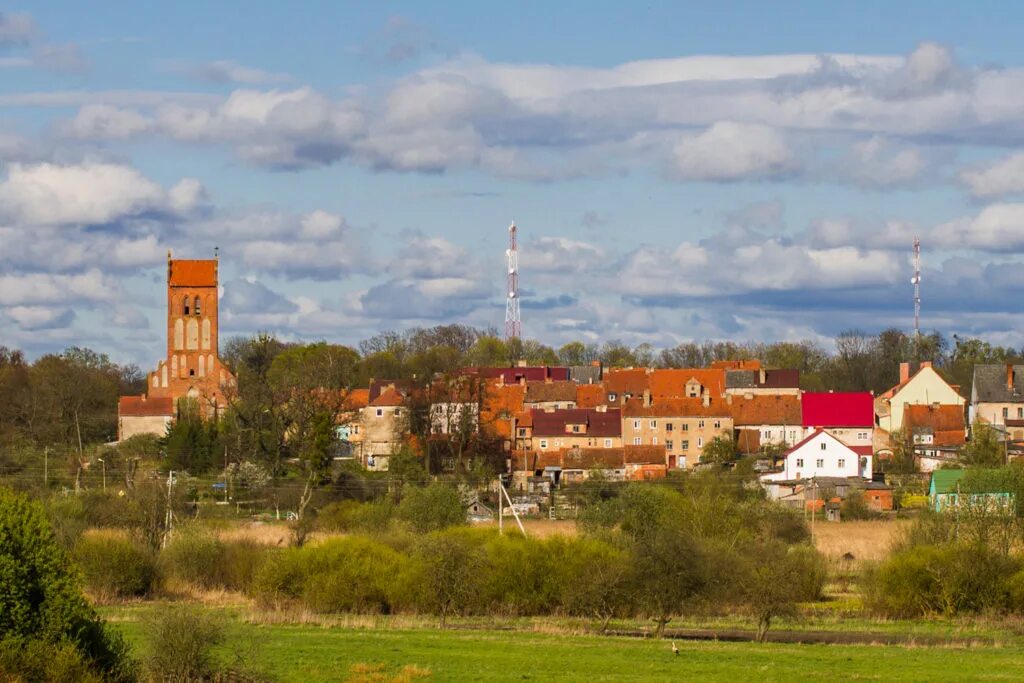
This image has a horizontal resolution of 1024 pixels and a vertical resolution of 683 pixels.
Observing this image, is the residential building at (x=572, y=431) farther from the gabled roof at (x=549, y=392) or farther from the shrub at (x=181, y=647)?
the shrub at (x=181, y=647)

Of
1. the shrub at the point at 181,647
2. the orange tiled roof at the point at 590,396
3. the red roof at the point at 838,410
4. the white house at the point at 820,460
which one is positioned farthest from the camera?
the orange tiled roof at the point at 590,396

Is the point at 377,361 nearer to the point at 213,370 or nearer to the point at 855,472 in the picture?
the point at 213,370

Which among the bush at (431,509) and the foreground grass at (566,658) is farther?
the bush at (431,509)

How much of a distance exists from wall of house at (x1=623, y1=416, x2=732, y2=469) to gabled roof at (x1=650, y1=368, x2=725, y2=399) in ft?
27.6

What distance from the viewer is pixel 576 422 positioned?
96.6 metres

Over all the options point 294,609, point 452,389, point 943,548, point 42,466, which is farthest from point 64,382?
point 943,548

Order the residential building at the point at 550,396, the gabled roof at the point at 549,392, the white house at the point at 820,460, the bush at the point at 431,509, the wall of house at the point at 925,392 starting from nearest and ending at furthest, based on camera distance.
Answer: the bush at the point at 431,509 → the white house at the point at 820,460 → the wall of house at the point at 925,392 → the residential building at the point at 550,396 → the gabled roof at the point at 549,392

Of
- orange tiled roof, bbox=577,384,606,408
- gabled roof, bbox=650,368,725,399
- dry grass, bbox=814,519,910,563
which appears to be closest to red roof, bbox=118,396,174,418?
orange tiled roof, bbox=577,384,606,408

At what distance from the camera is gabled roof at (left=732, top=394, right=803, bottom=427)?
97.7 meters

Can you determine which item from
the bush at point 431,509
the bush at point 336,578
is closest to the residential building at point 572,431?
the bush at point 431,509

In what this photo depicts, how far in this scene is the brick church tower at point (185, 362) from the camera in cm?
Result: 10175

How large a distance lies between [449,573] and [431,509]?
17.4 m

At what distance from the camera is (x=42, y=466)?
264ft

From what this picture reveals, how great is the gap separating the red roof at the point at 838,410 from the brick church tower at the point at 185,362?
37.6 m
